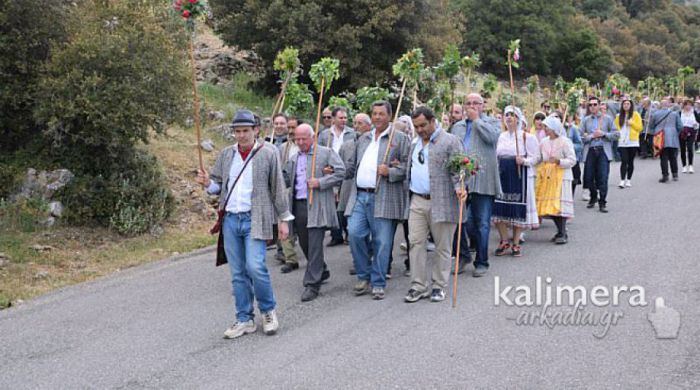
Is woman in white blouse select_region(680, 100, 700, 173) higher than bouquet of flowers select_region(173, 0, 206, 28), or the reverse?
bouquet of flowers select_region(173, 0, 206, 28)

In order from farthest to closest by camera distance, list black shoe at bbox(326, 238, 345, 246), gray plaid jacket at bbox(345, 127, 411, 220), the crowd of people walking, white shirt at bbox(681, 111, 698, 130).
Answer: white shirt at bbox(681, 111, 698, 130) < black shoe at bbox(326, 238, 345, 246) < gray plaid jacket at bbox(345, 127, 411, 220) < the crowd of people walking

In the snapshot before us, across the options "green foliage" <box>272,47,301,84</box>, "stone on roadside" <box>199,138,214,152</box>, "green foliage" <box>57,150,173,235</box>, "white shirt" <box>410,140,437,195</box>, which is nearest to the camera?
"white shirt" <box>410,140,437,195</box>

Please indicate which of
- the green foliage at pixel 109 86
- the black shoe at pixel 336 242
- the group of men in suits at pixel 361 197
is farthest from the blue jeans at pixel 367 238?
the green foliage at pixel 109 86

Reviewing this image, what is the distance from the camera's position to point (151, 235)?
11461 millimetres

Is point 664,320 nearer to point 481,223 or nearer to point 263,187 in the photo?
point 481,223

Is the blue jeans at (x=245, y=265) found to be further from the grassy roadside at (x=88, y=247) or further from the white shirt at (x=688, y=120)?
the white shirt at (x=688, y=120)

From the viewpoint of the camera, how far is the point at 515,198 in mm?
9852

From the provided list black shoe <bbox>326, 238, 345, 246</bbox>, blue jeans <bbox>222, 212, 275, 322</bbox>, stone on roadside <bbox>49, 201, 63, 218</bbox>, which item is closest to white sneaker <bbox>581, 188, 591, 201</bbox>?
black shoe <bbox>326, 238, 345, 246</bbox>

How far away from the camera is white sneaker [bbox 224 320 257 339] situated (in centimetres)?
656

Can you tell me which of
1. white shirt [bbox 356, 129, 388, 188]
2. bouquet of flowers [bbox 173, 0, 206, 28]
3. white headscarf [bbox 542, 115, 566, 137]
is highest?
bouquet of flowers [bbox 173, 0, 206, 28]

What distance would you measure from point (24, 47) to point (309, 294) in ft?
22.1

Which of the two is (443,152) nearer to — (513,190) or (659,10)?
(513,190)

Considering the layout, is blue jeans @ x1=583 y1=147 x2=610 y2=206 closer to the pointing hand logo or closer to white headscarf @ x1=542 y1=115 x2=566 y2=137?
white headscarf @ x1=542 y1=115 x2=566 y2=137

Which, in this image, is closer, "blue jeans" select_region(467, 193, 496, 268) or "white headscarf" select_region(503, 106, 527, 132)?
"blue jeans" select_region(467, 193, 496, 268)
